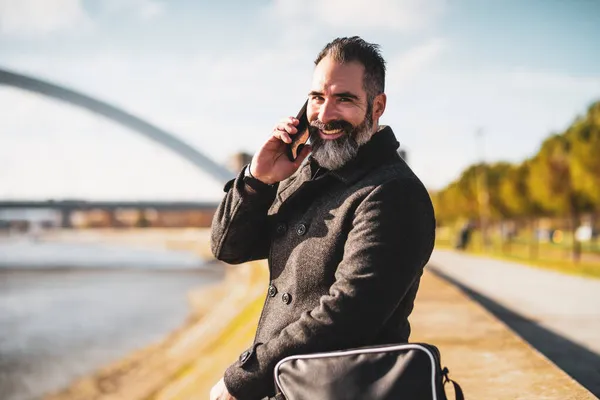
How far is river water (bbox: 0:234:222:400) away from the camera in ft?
45.7

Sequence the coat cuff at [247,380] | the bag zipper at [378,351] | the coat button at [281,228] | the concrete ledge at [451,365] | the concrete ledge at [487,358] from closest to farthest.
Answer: the bag zipper at [378,351] < the coat cuff at [247,380] < the coat button at [281,228] < the concrete ledge at [487,358] < the concrete ledge at [451,365]

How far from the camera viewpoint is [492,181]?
40.8m

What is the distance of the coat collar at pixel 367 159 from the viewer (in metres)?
1.85

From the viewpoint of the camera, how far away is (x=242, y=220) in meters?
2.04

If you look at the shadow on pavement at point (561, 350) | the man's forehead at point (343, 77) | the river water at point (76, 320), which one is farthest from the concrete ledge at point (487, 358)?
the river water at point (76, 320)

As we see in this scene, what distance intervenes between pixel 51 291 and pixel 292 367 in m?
35.5

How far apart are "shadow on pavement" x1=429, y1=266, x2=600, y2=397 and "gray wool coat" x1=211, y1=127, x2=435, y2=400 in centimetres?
297

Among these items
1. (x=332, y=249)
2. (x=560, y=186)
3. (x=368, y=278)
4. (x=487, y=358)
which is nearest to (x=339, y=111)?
(x=332, y=249)

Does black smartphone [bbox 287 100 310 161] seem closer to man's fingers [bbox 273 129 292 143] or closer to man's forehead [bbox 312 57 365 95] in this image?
man's fingers [bbox 273 129 292 143]

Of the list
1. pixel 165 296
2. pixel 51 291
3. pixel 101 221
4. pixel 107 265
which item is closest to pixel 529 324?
pixel 165 296

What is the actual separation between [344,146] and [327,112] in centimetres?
11

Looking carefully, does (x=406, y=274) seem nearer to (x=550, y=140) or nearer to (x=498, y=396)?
(x=498, y=396)

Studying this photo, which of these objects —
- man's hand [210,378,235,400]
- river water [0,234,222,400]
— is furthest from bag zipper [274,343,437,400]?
river water [0,234,222,400]

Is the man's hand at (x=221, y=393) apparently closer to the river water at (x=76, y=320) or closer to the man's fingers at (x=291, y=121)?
the man's fingers at (x=291, y=121)
